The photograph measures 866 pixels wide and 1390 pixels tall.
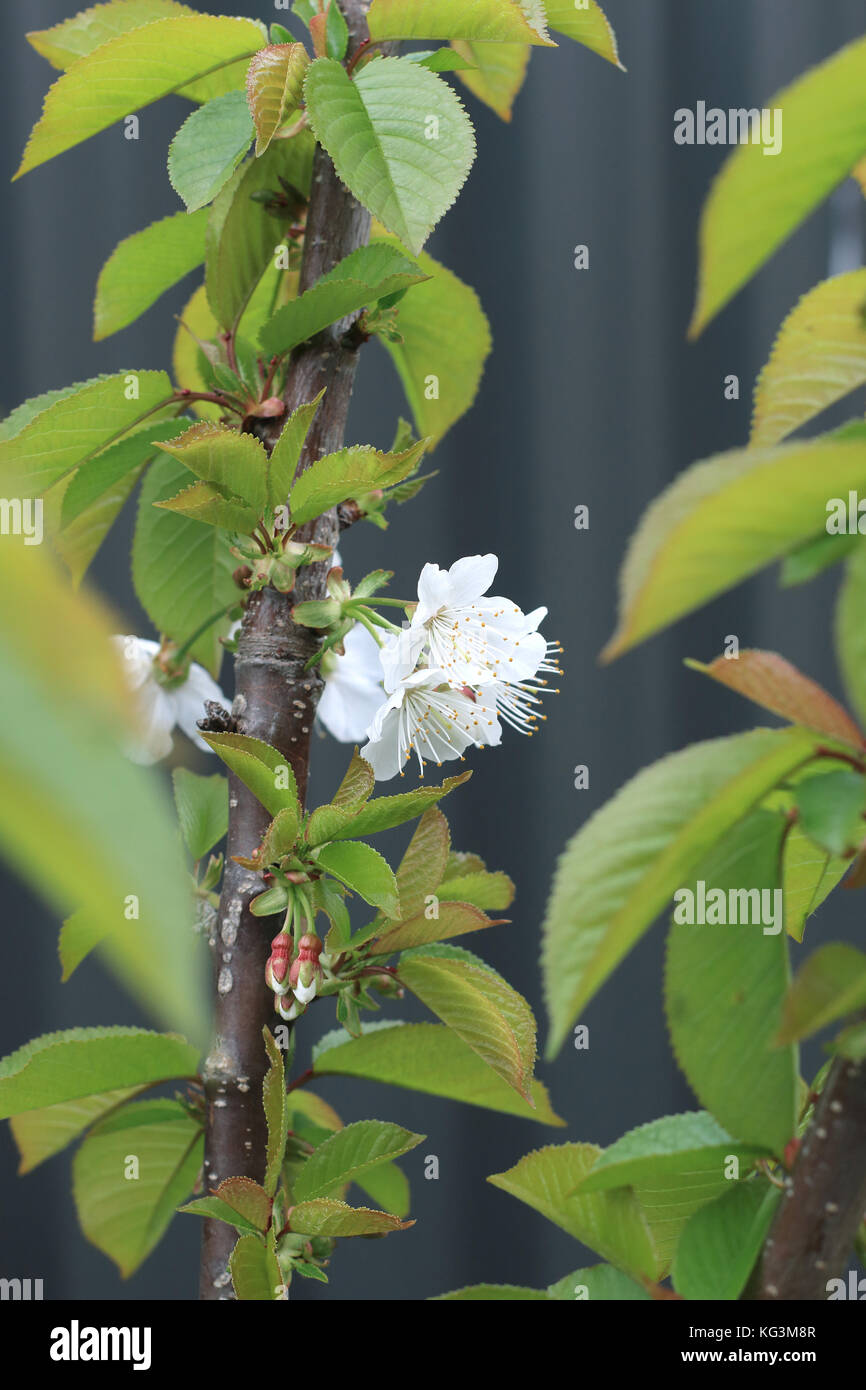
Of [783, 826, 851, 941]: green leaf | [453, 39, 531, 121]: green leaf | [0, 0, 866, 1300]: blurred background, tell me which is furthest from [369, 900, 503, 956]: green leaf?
[0, 0, 866, 1300]: blurred background

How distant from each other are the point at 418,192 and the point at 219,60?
11 cm

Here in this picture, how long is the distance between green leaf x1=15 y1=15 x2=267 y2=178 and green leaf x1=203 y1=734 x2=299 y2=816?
203mm

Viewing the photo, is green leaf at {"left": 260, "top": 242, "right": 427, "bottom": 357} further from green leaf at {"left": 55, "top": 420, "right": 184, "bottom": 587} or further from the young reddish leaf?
the young reddish leaf

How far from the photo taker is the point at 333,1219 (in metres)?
0.33

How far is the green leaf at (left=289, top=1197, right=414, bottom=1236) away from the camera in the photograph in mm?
329

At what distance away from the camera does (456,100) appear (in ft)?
1.13

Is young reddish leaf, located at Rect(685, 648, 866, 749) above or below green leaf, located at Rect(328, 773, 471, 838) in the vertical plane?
above

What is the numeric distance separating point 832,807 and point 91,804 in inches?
5.9

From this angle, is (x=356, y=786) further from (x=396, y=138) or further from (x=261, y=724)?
(x=396, y=138)

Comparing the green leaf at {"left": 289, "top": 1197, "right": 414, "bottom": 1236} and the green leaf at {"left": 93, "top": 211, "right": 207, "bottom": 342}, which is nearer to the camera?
the green leaf at {"left": 289, "top": 1197, "right": 414, "bottom": 1236}

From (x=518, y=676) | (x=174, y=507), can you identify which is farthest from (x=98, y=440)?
(x=518, y=676)

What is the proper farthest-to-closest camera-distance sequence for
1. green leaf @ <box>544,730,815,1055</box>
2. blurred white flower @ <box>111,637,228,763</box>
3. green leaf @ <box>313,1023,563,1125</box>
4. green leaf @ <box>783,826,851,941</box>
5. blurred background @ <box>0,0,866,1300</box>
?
blurred background @ <box>0,0,866,1300</box>, blurred white flower @ <box>111,637,228,763</box>, green leaf @ <box>313,1023,563,1125</box>, green leaf @ <box>783,826,851,941</box>, green leaf @ <box>544,730,815,1055</box>

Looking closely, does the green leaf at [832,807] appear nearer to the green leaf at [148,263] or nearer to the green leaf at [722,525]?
the green leaf at [722,525]

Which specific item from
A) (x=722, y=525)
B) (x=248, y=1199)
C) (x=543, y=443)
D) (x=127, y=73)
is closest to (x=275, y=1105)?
(x=248, y=1199)
